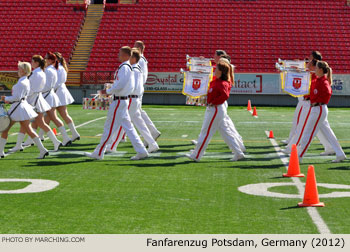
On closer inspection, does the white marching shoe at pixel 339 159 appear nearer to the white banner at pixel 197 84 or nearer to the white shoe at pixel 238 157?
the white shoe at pixel 238 157

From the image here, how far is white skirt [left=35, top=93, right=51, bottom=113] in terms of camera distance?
11828 millimetres

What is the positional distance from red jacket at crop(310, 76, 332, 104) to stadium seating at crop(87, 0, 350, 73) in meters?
23.3

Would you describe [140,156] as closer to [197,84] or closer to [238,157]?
[238,157]

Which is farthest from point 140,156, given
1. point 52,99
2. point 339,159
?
point 339,159

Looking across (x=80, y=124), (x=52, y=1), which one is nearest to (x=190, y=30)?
(x=52, y=1)

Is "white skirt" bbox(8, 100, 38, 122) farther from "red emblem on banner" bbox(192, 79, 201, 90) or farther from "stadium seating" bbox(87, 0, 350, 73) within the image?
"stadium seating" bbox(87, 0, 350, 73)

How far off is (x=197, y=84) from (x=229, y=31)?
2414 centimetres

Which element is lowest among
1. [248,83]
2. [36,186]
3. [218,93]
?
[248,83]

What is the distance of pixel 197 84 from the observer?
506 inches

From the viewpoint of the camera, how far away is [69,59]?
118 ft

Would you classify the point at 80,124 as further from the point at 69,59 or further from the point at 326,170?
the point at 69,59

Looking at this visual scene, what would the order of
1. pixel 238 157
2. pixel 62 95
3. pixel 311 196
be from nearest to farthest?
pixel 311 196
pixel 238 157
pixel 62 95

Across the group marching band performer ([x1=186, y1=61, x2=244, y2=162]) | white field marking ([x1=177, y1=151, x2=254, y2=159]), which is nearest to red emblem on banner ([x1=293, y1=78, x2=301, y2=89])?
white field marking ([x1=177, y1=151, x2=254, y2=159])

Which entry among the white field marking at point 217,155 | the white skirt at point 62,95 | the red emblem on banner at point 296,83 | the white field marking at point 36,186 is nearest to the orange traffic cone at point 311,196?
the white field marking at point 36,186
